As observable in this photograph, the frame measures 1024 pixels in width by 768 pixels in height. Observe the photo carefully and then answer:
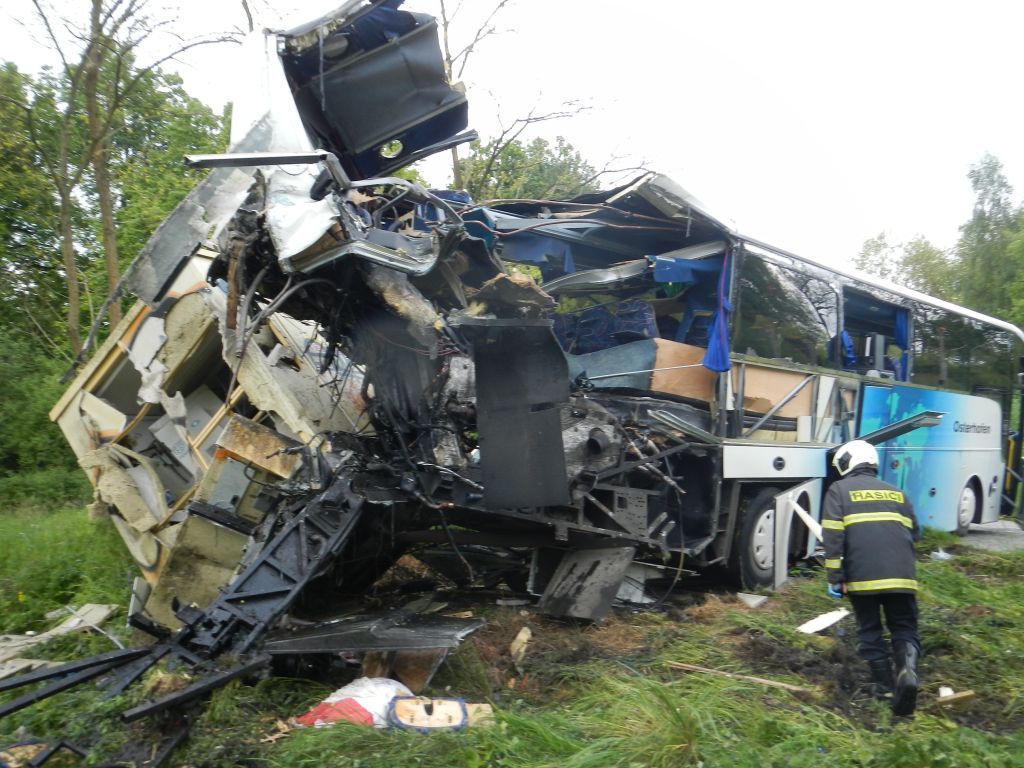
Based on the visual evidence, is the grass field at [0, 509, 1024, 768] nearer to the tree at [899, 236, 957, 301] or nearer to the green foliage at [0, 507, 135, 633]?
the green foliage at [0, 507, 135, 633]

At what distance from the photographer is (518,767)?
353 cm

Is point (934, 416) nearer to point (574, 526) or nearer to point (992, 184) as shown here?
point (574, 526)

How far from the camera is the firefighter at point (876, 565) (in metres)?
4.41

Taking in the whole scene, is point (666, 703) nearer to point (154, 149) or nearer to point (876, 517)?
point (876, 517)

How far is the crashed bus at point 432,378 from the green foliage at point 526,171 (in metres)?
9.30

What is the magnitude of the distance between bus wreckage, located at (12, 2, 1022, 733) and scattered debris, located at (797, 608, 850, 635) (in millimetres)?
924

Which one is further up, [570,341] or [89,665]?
[570,341]

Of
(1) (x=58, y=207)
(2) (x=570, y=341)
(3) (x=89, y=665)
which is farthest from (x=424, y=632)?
(1) (x=58, y=207)

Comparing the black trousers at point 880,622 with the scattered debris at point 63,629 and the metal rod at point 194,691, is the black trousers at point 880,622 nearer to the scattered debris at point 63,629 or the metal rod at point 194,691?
the metal rod at point 194,691

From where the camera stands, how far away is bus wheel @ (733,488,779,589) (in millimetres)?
7090

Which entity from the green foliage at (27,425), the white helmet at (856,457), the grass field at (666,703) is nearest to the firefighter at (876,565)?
the white helmet at (856,457)

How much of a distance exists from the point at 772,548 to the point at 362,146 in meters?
5.01

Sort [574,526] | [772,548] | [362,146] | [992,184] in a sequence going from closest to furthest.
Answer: [574,526]
[362,146]
[772,548]
[992,184]

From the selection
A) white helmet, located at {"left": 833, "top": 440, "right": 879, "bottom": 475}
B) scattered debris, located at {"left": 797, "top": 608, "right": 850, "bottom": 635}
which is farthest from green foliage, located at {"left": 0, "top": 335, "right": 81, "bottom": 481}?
white helmet, located at {"left": 833, "top": 440, "right": 879, "bottom": 475}
